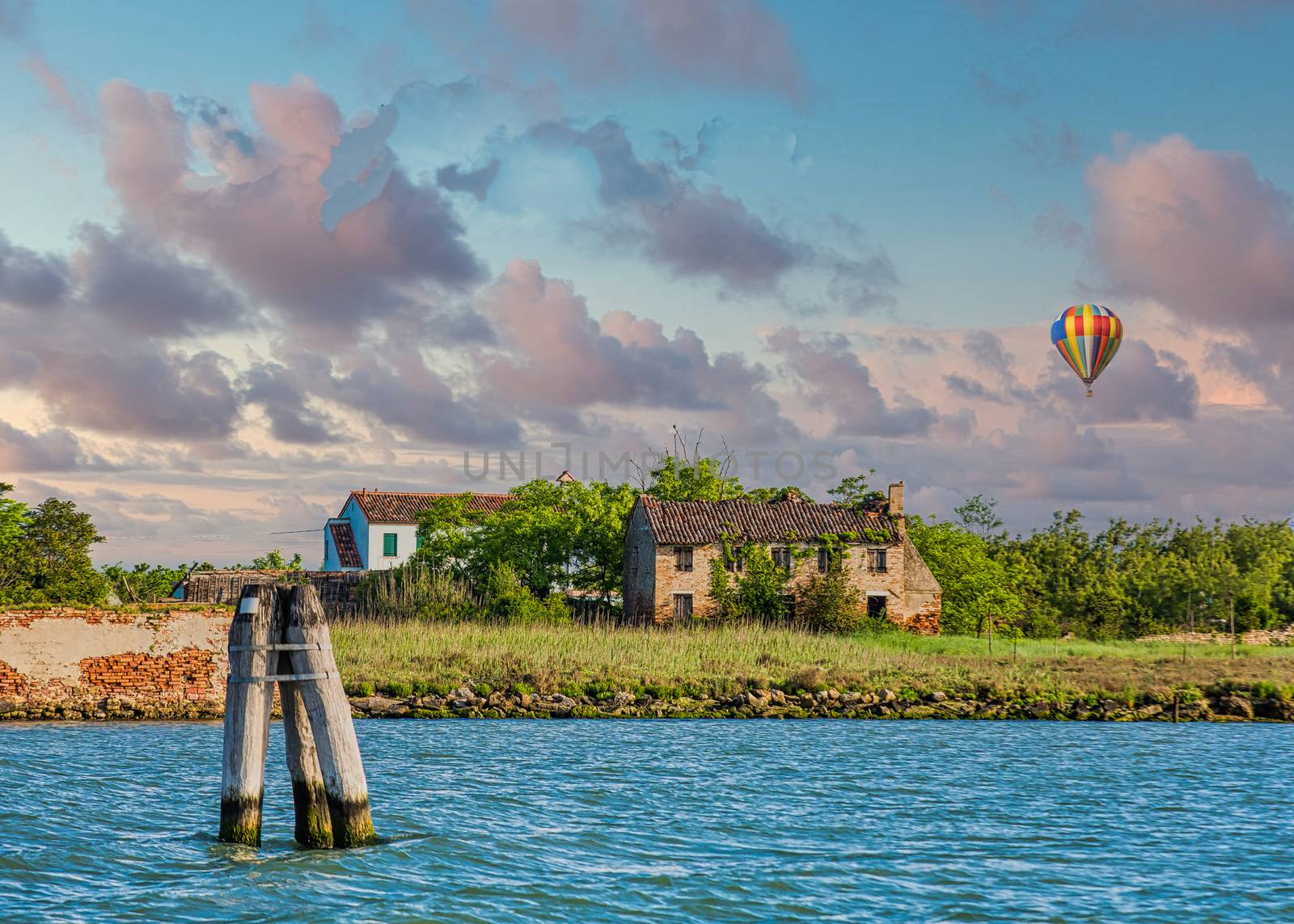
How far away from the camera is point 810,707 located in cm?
3284

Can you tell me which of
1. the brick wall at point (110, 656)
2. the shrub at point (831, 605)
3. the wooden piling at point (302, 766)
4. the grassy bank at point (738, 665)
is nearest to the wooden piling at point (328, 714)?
the wooden piling at point (302, 766)

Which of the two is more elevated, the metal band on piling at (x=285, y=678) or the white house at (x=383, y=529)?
the white house at (x=383, y=529)

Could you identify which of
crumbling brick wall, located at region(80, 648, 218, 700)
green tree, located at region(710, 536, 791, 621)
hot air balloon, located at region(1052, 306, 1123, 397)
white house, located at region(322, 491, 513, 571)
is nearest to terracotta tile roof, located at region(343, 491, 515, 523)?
white house, located at region(322, 491, 513, 571)

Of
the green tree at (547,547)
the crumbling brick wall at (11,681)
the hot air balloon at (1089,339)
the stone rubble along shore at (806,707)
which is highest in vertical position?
the hot air balloon at (1089,339)

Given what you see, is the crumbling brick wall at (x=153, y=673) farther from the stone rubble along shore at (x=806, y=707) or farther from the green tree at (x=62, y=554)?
the green tree at (x=62, y=554)

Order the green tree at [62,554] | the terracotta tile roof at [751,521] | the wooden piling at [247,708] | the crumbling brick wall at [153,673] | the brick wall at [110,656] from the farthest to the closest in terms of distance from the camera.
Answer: the terracotta tile roof at [751,521] < the green tree at [62,554] < the crumbling brick wall at [153,673] < the brick wall at [110,656] < the wooden piling at [247,708]

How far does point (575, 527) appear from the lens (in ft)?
182

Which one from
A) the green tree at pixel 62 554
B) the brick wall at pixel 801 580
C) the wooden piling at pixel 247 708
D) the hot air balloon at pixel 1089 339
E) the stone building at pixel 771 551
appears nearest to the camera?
the wooden piling at pixel 247 708

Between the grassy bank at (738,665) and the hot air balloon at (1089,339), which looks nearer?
the grassy bank at (738,665)

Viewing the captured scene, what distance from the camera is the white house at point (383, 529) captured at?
72.6m

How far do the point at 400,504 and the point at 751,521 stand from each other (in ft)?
94.2

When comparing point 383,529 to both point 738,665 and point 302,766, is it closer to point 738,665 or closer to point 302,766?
point 738,665

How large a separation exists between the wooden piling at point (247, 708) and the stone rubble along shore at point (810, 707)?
59.9ft

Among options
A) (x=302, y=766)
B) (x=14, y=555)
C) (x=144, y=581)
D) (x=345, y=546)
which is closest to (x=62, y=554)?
(x=14, y=555)
